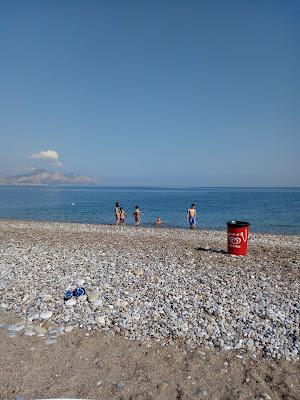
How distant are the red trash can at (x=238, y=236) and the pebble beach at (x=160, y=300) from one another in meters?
0.43

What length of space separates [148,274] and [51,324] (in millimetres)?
3887

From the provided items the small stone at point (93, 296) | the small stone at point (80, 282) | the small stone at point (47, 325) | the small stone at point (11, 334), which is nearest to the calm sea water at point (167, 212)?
the small stone at point (80, 282)

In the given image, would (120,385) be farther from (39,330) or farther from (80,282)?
(80,282)

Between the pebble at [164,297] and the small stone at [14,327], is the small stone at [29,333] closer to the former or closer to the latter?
the pebble at [164,297]

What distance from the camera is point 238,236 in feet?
44.9

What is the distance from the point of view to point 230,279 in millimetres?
10461

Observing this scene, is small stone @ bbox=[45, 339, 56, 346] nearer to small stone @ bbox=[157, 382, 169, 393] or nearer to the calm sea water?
small stone @ bbox=[157, 382, 169, 393]

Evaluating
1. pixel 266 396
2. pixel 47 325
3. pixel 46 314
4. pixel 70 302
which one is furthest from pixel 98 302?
pixel 266 396

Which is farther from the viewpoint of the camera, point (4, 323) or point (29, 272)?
point (29, 272)

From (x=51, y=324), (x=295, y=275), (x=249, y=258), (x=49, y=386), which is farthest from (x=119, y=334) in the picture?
(x=249, y=258)

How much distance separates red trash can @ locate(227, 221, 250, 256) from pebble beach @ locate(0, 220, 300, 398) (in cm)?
43

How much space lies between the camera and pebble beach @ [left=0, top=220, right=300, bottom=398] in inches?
269

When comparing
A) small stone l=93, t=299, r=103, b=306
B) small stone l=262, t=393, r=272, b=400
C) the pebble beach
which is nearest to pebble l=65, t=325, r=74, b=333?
the pebble beach

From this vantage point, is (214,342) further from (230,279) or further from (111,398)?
(230,279)
